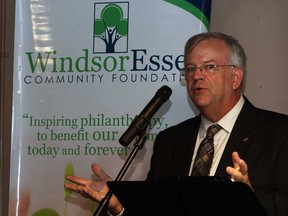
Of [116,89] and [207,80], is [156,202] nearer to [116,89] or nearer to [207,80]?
[207,80]

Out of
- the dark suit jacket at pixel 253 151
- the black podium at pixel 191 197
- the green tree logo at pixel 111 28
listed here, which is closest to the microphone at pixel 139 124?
the dark suit jacket at pixel 253 151

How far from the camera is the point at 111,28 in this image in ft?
11.4

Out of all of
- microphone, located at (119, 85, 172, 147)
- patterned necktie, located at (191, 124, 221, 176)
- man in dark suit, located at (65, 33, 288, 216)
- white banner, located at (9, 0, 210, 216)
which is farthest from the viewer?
white banner, located at (9, 0, 210, 216)

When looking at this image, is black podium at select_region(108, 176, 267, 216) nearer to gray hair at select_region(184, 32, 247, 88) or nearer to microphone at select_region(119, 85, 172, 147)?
microphone at select_region(119, 85, 172, 147)

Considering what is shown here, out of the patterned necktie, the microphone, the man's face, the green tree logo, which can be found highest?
the green tree logo

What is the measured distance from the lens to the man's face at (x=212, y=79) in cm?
296

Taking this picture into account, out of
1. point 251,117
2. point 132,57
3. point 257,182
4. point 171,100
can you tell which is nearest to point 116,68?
point 132,57

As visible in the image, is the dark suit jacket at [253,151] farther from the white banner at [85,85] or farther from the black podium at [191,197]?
the black podium at [191,197]

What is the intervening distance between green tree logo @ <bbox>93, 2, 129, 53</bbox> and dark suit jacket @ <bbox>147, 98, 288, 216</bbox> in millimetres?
591

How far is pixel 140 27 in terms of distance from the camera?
3416 mm

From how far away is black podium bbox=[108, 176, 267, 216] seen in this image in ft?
6.49

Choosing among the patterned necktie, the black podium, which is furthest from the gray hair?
the black podium

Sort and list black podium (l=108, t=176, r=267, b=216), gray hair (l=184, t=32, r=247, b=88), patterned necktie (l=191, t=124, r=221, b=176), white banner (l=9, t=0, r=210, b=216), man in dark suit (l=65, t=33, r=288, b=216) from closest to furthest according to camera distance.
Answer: black podium (l=108, t=176, r=267, b=216) < man in dark suit (l=65, t=33, r=288, b=216) < patterned necktie (l=191, t=124, r=221, b=176) < gray hair (l=184, t=32, r=247, b=88) < white banner (l=9, t=0, r=210, b=216)

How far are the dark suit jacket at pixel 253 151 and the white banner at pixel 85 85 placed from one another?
173mm
